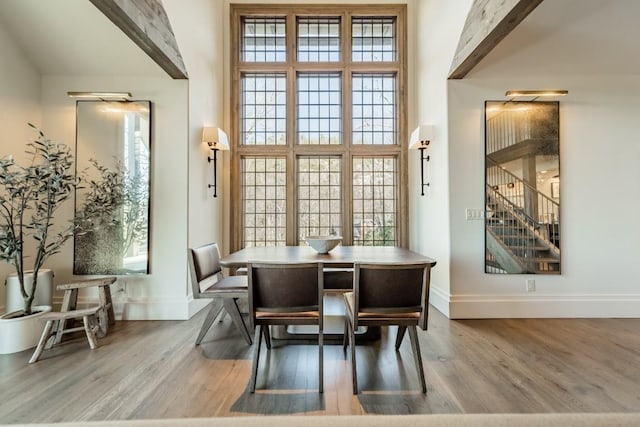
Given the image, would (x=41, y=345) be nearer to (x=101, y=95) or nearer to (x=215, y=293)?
(x=215, y=293)

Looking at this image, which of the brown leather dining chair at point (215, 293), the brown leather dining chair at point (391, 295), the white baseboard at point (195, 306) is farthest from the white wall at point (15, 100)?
the brown leather dining chair at point (391, 295)

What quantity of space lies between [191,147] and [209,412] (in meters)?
2.63

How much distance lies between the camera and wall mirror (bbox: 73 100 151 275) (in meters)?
3.19

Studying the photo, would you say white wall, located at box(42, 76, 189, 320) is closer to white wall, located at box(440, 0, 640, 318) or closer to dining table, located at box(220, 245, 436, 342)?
dining table, located at box(220, 245, 436, 342)

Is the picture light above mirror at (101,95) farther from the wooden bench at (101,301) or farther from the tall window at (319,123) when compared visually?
the wooden bench at (101,301)

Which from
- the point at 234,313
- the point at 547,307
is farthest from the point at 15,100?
the point at 547,307

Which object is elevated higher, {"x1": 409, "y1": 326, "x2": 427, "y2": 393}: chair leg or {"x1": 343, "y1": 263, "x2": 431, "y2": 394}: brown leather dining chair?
{"x1": 343, "y1": 263, "x2": 431, "y2": 394}: brown leather dining chair

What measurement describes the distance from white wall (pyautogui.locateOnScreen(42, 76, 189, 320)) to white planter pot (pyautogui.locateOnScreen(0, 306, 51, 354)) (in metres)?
0.71

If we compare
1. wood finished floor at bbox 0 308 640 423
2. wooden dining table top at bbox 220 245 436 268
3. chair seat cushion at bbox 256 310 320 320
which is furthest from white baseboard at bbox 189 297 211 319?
chair seat cushion at bbox 256 310 320 320

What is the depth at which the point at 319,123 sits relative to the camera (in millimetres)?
4621

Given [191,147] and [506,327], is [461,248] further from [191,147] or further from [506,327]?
[191,147]

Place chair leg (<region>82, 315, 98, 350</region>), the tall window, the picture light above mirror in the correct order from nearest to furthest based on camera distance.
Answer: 1. chair leg (<region>82, 315, 98, 350</region>)
2. the picture light above mirror
3. the tall window

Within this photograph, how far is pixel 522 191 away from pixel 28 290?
4847mm

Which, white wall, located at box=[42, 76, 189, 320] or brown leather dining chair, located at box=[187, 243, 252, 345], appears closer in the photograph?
brown leather dining chair, located at box=[187, 243, 252, 345]
